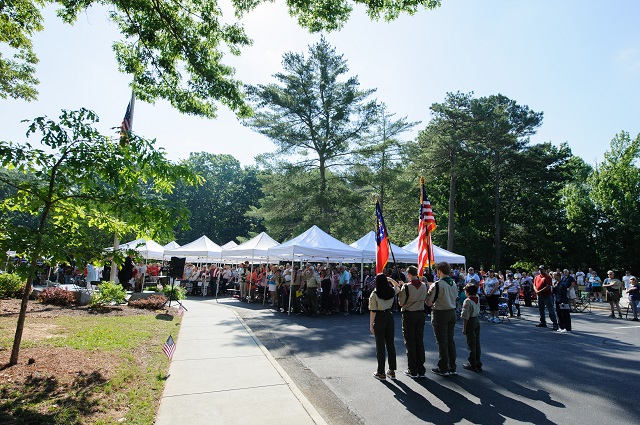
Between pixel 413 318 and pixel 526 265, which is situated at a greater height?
pixel 526 265

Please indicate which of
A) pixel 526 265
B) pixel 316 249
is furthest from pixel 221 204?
pixel 316 249

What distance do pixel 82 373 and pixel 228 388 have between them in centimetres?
222

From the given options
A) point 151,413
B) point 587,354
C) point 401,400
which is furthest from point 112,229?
point 587,354

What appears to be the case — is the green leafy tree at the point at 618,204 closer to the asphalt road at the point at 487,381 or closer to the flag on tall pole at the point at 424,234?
the asphalt road at the point at 487,381

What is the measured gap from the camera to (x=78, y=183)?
613 cm

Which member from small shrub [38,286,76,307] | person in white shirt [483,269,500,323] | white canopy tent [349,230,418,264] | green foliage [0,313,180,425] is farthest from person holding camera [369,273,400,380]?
small shrub [38,286,76,307]

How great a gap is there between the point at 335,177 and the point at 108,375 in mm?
26189

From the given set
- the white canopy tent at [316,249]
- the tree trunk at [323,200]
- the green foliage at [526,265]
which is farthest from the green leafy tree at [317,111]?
the green foliage at [526,265]

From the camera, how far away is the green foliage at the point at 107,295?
44.4 feet

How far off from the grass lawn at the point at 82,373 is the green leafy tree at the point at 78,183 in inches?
31.8

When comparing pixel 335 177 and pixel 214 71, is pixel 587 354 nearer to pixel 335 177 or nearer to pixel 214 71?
pixel 214 71

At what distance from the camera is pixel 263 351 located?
820 centimetres

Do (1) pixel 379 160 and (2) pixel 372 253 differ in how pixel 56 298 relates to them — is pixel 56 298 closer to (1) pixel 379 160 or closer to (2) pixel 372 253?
(2) pixel 372 253

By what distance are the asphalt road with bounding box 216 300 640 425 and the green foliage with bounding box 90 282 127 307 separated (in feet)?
20.2
